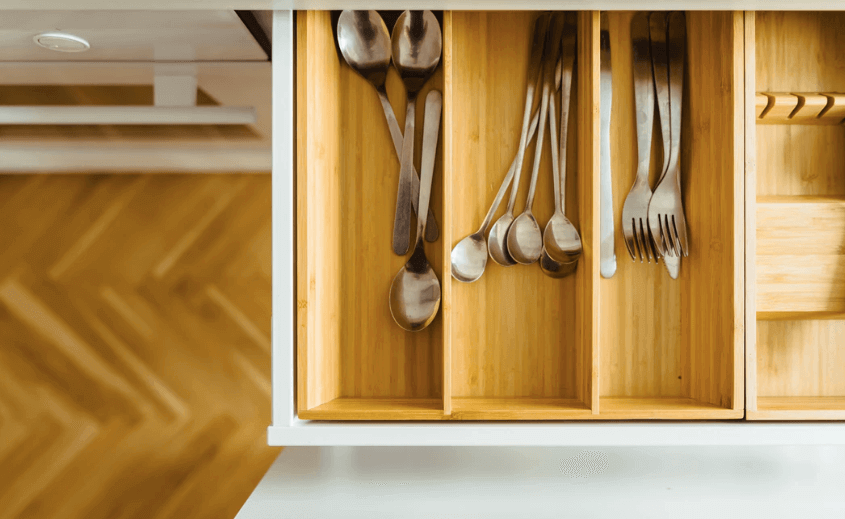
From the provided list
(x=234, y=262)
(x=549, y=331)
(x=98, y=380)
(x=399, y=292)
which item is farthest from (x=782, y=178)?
(x=98, y=380)

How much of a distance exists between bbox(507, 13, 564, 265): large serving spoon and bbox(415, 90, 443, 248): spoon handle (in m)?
0.13

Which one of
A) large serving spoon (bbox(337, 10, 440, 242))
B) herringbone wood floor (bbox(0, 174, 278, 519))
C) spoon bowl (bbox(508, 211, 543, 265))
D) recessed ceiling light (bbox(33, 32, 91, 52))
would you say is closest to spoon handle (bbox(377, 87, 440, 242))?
large serving spoon (bbox(337, 10, 440, 242))

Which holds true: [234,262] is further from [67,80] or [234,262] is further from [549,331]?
[549,331]

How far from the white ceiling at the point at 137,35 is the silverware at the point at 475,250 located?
0.42 m

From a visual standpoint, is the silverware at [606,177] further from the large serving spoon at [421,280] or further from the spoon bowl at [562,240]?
the large serving spoon at [421,280]

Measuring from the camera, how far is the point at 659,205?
81cm

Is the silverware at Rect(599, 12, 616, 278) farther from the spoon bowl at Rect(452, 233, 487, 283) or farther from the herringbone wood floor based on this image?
the herringbone wood floor

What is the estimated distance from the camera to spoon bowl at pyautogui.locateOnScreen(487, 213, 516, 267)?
0.84 m

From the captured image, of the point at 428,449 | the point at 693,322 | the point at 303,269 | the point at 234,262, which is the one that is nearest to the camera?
the point at 303,269

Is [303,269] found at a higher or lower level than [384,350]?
higher

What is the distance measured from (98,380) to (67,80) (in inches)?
44.6

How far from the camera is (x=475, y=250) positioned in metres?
0.84

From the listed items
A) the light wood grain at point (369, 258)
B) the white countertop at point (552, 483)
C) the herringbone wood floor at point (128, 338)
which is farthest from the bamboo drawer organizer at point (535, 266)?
the herringbone wood floor at point (128, 338)

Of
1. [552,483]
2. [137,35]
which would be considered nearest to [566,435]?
[552,483]
